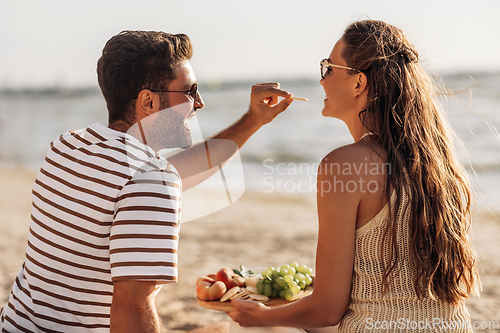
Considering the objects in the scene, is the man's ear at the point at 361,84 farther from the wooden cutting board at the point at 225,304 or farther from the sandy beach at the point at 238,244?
the sandy beach at the point at 238,244

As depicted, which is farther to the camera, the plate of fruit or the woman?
the plate of fruit

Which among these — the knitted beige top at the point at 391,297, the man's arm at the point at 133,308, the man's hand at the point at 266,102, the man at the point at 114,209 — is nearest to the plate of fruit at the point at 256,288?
the knitted beige top at the point at 391,297

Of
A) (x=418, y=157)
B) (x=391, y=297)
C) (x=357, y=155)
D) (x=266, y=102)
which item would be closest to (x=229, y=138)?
(x=266, y=102)

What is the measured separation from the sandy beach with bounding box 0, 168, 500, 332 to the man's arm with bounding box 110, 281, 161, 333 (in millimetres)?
3007

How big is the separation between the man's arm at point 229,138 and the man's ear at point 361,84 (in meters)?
0.56

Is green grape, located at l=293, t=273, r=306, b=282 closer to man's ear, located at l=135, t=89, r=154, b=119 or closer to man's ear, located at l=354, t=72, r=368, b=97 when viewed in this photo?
man's ear, located at l=354, t=72, r=368, b=97

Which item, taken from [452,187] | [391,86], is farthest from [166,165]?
[452,187]

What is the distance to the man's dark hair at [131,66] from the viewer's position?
6.49ft

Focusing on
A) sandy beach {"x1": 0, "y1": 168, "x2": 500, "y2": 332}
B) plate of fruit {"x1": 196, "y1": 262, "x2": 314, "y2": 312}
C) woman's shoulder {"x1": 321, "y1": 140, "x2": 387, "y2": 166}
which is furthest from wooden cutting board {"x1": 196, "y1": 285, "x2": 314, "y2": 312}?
sandy beach {"x1": 0, "y1": 168, "x2": 500, "y2": 332}

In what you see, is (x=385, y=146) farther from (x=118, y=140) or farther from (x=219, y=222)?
(x=219, y=222)

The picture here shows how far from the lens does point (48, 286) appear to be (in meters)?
1.78

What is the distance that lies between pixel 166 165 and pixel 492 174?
11.7m

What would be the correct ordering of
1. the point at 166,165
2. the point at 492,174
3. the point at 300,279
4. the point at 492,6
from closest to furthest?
the point at 166,165 → the point at 300,279 → the point at 492,174 → the point at 492,6

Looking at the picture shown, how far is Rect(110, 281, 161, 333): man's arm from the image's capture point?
5.04 feet
